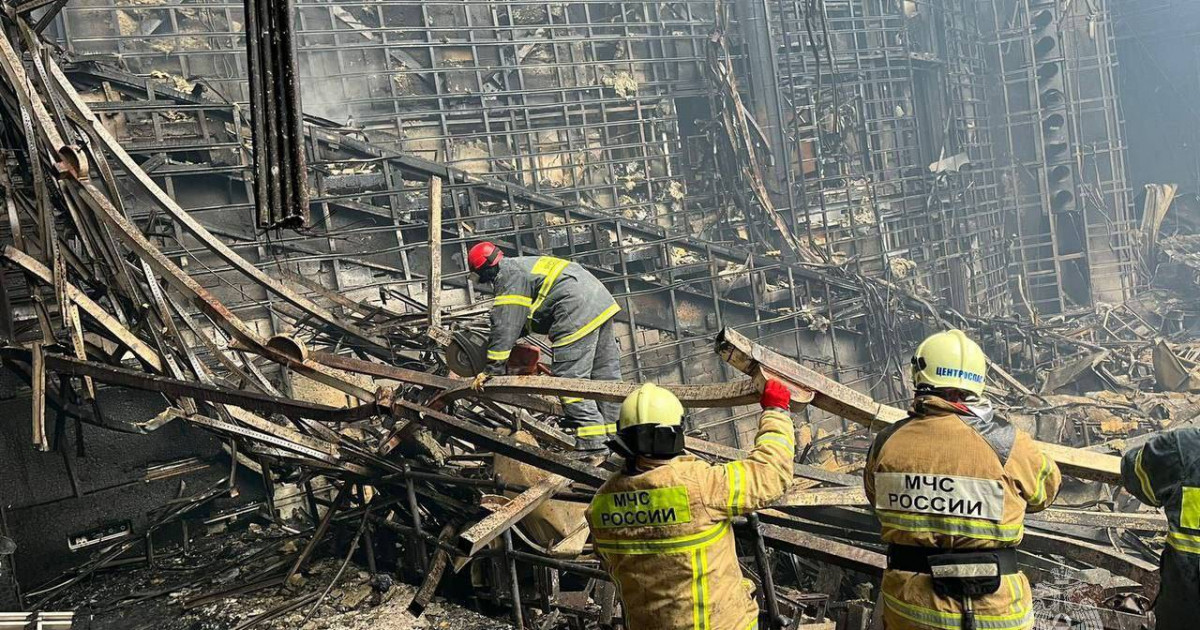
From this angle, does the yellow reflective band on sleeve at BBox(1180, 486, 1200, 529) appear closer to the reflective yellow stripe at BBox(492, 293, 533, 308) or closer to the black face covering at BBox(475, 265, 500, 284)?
the reflective yellow stripe at BBox(492, 293, 533, 308)

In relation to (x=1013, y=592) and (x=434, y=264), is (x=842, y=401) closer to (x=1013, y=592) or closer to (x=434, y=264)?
(x=1013, y=592)

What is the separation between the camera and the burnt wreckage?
4.95 metres

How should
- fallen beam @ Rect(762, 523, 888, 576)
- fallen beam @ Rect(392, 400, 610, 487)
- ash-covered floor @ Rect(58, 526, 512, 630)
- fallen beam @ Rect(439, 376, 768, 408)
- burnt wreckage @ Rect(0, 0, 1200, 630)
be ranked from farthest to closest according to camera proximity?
ash-covered floor @ Rect(58, 526, 512, 630), burnt wreckage @ Rect(0, 0, 1200, 630), fallen beam @ Rect(392, 400, 610, 487), fallen beam @ Rect(439, 376, 768, 408), fallen beam @ Rect(762, 523, 888, 576)

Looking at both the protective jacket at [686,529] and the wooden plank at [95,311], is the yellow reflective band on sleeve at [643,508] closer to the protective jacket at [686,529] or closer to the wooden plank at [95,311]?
the protective jacket at [686,529]

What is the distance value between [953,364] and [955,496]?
0.46 m

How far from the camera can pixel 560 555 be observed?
4.77 metres

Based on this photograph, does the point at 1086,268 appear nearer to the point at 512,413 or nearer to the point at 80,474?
the point at 512,413

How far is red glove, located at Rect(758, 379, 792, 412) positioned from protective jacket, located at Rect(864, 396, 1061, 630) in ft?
1.44

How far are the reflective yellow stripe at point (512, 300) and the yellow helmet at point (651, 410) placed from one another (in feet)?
10.5

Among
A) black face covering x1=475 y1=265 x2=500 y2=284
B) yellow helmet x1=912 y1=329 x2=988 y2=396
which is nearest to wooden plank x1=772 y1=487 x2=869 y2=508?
yellow helmet x1=912 y1=329 x2=988 y2=396

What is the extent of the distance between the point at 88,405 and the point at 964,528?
21.5 feet

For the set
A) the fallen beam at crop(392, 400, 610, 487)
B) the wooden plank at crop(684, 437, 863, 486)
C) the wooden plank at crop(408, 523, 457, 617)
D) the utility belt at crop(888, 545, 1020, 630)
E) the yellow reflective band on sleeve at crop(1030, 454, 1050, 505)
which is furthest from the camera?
the wooden plank at crop(408, 523, 457, 617)

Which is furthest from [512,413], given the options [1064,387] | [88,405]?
[1064,387]

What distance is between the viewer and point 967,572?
2.97 m
